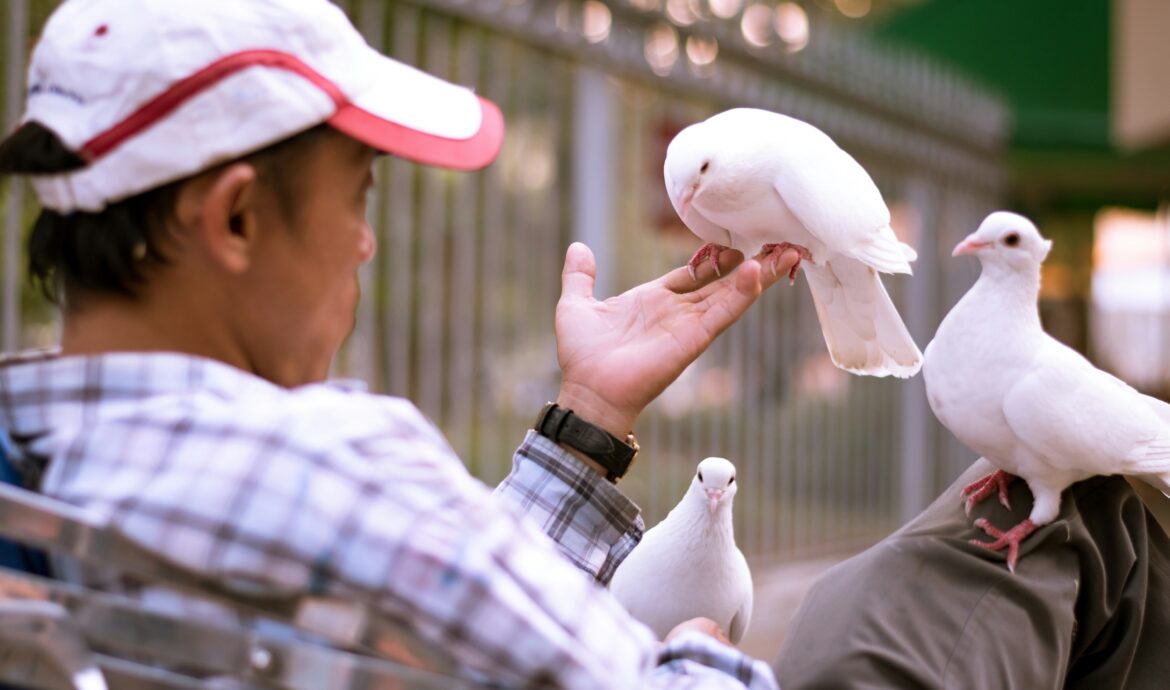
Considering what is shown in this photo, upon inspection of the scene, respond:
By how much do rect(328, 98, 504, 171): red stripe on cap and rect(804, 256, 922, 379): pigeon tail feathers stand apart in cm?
72

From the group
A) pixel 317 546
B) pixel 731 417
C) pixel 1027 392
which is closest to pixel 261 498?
pixel 317 546

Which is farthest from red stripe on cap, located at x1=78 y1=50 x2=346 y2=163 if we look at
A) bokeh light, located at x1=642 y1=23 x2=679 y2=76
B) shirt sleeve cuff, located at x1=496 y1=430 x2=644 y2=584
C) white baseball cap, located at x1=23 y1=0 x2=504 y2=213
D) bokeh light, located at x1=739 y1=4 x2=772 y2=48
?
bokeh light, located at x1=739 y1=4 x2=772 y2=48

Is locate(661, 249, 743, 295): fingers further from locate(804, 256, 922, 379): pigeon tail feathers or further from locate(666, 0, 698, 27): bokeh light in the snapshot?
locate(666, 0, 698, 27): bokeh light

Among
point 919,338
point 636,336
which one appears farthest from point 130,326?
point 919,338

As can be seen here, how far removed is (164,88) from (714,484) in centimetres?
87

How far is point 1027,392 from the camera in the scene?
4.42 feet

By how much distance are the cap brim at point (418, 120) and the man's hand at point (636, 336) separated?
36 centimetres

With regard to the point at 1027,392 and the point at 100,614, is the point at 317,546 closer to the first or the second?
the point at 100,614

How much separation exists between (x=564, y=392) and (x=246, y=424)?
600mm

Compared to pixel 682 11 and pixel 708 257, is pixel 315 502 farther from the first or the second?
pixel 682 11

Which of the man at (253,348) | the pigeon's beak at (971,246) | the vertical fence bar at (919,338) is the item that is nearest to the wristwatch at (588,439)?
the man at (253,348)

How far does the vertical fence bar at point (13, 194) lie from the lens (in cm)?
280

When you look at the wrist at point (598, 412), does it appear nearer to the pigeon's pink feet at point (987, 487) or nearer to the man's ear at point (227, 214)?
the pigeon's pink feet at point (987, 487)

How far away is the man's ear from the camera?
3.35 feet
